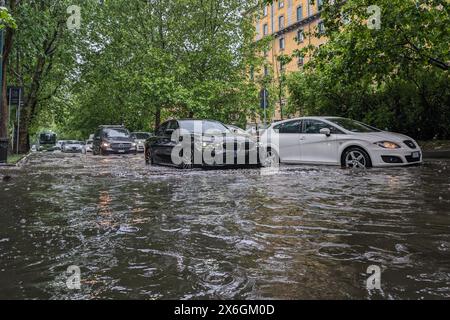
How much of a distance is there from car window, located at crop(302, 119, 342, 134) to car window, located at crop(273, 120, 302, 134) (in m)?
0.19

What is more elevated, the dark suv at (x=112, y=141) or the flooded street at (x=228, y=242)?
the dark suv at (x=112, y=141)

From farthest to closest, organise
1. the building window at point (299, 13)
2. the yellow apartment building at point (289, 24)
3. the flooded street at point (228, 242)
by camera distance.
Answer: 1. the building window at point (299, 13)
2. the yellow apartment building at point (289, 24)
3. the flooded street at point (228, 242)

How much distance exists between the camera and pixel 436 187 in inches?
293

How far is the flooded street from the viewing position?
2.76 m

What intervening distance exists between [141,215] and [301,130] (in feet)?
26.6

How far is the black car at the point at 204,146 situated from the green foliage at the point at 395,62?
5.61m

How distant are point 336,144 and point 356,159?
2.25 feet

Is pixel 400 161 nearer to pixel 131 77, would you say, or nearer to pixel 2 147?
pixel 2 147

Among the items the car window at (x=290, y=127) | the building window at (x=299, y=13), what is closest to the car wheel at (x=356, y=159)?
the car window at (x=290, y=127)

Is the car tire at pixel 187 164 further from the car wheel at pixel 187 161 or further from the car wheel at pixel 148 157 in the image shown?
the car wheel at pixel 148 157

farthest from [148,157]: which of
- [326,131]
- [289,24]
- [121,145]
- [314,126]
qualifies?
[289,24]

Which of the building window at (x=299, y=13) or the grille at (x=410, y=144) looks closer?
the grille at (x=410, y=144)

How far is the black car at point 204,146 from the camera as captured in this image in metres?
12.1
